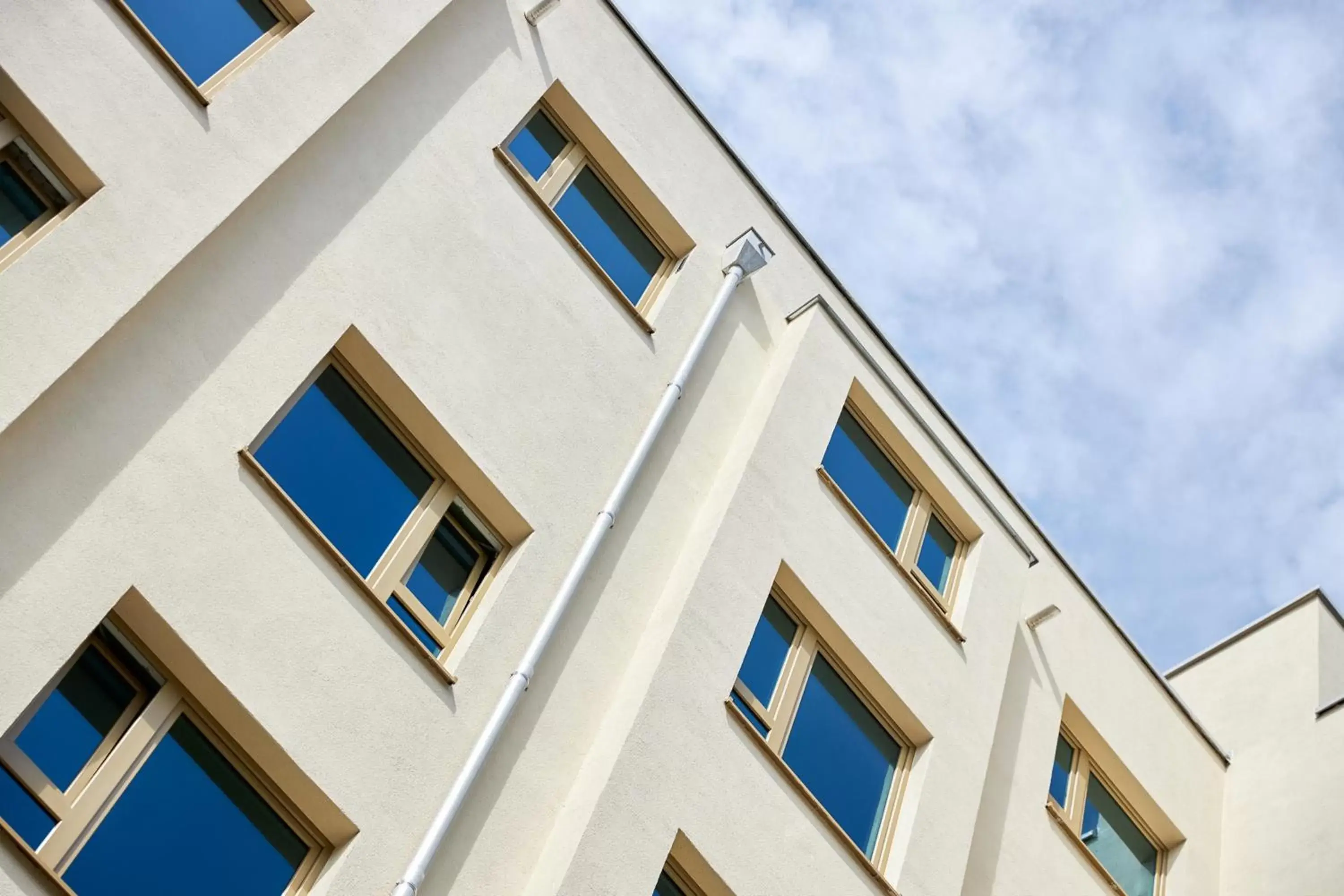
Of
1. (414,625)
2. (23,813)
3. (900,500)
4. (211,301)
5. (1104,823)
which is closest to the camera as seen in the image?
(23,813)

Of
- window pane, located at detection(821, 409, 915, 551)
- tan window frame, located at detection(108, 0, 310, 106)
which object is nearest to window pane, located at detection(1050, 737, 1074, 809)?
window pane, located at detection(821, 409, 915, 551)

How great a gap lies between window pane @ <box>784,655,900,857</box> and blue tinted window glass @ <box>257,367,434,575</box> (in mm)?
3969

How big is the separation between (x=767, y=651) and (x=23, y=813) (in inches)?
253

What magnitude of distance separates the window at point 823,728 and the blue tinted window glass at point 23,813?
5.36m

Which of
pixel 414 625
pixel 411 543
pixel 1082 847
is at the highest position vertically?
pixel 411 543

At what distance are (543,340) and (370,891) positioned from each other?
5044mm

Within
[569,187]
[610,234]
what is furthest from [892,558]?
[569,187]

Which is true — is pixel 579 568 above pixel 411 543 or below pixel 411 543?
below

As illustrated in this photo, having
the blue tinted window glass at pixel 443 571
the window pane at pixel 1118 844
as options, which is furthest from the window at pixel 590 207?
the window pane at pixel 1118 844

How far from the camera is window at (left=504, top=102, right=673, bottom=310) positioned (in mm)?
13789

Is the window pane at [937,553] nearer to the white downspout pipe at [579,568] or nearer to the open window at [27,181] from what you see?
the white downspout pipe at [579,568]

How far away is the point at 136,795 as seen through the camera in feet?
28.1

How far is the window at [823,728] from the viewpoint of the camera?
12.2m

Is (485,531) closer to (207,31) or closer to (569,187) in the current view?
(569,187)
